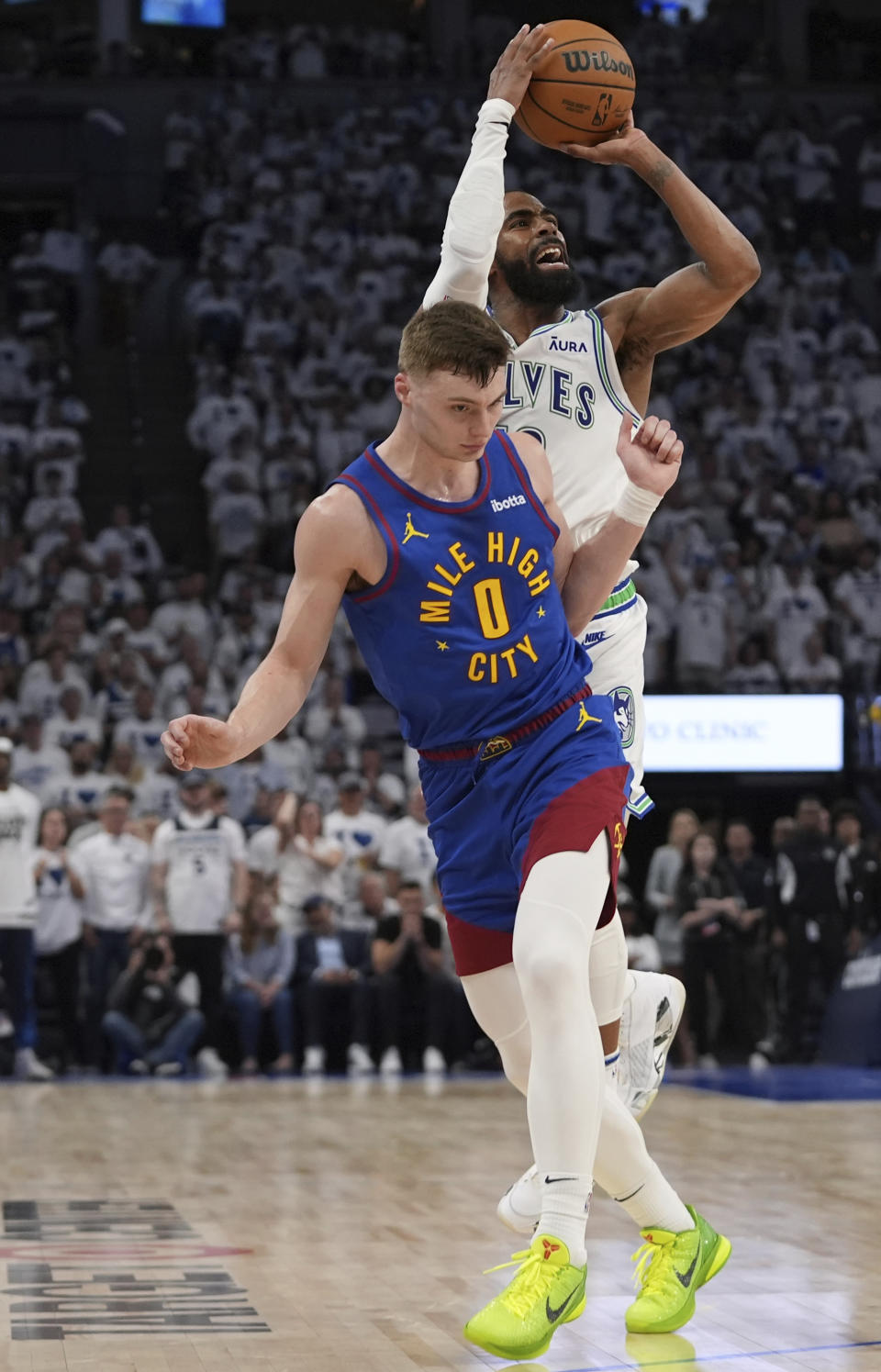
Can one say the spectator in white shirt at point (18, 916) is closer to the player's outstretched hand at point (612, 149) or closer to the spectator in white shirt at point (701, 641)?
the spectator in white shirt at point (701, 641)

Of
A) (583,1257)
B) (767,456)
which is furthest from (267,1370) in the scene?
(767,456)

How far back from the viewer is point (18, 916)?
1264 cm

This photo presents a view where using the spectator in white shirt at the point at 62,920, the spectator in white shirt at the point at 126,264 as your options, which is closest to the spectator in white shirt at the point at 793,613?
Result: the spectator in white shirt at the point at 62,920

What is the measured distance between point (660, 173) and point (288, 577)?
12668mm

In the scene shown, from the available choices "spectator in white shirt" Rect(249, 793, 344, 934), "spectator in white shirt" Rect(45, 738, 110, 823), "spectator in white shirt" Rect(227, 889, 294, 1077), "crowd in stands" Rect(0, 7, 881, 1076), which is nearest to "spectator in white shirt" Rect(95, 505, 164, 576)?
"crowd in stands" Rect(0, 7, 881, 1076)

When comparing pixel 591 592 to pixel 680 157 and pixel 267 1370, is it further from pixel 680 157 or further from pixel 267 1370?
pixel 680 157

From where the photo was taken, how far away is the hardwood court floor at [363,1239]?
4086mm

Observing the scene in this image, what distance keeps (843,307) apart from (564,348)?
673 inches

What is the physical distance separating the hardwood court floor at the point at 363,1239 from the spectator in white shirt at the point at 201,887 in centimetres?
249

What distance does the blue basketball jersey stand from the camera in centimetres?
405

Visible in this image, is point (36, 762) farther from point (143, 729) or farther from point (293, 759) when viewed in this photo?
point (293, 759)

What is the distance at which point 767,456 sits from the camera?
1898 cm

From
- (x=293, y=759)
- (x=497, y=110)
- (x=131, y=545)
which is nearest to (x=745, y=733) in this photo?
(x=293, y=759)

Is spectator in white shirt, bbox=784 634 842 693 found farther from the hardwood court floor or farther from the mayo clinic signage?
the hardwood court floor
